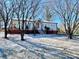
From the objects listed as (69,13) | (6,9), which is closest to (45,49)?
(6,9)

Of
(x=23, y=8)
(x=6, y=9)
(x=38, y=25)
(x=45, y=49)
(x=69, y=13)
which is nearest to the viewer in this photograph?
(x=45, y=49)

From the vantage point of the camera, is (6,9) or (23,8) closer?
(23,8)

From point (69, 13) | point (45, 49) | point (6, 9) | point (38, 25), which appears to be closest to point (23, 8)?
point (6, 9)

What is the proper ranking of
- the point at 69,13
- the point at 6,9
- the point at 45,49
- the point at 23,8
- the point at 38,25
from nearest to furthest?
the point at 45,49 → the point at 23,8 → the point at 6,9 → the point at 69,13 → the point at 38,25

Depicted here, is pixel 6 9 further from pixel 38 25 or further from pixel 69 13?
pixel 38 25

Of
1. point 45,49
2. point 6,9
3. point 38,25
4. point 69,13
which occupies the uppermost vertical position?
point 6,9

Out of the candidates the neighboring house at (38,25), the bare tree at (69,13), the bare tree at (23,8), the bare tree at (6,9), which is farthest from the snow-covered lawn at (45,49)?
the neighboring house at (38,25)

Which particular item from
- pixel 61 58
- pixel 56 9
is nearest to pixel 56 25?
pixel 56 9

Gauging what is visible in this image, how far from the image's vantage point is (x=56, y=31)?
29.8m

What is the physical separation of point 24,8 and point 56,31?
12.3 m

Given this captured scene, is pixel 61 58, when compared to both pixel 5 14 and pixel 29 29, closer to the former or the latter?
pixel 5 14

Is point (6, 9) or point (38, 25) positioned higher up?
point (6, 9)

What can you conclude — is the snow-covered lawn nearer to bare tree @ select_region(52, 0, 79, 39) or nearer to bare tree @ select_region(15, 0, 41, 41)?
bare tree @ select_region(15, 0, 41, 41)

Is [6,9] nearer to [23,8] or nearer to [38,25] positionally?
[23,8]
